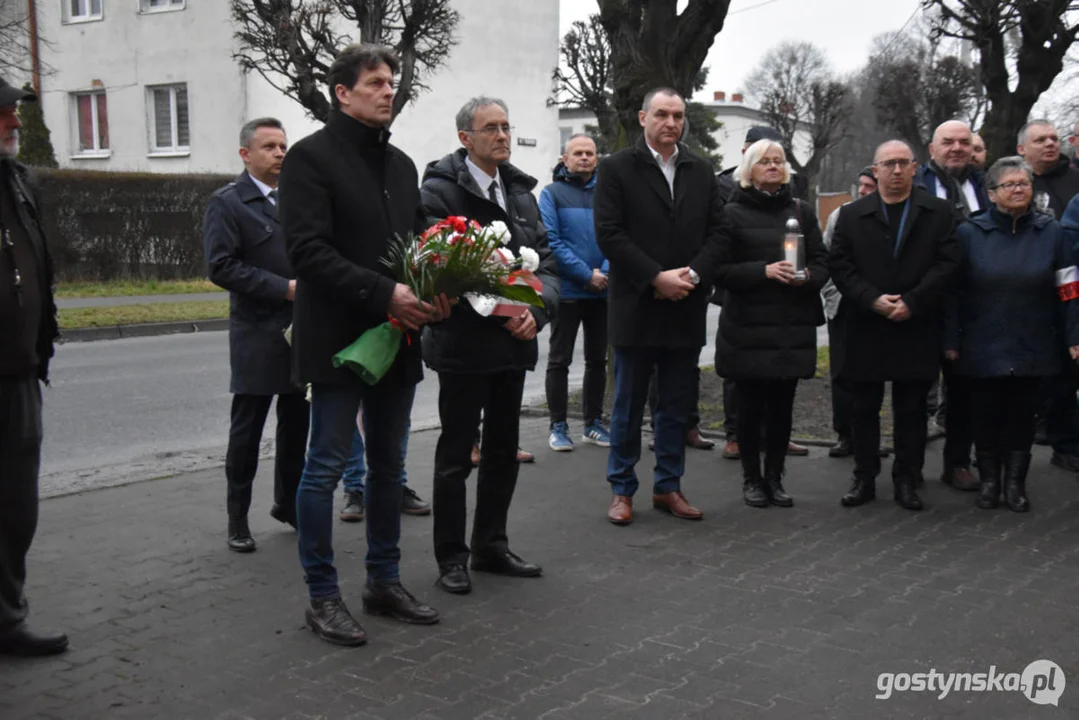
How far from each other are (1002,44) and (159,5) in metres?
22.0

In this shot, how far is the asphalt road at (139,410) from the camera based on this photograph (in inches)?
325

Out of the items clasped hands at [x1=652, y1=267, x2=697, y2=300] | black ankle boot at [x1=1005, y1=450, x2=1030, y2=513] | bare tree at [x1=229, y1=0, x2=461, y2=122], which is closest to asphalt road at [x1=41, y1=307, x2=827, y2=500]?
clasped hands at [x1=652, y1=267, x2=697, y2=300]

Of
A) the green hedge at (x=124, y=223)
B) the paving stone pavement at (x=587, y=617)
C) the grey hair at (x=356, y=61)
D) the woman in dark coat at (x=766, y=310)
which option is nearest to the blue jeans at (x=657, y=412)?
the paving stone pavement at (x=587, y=617)

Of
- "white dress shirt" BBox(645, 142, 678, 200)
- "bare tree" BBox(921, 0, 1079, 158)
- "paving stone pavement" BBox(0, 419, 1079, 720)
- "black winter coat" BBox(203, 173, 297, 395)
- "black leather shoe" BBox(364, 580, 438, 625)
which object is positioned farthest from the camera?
"bare tree" BBox(921, 0, 1079, 158)

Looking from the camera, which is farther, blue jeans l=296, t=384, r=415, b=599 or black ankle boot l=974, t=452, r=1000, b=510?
black ankle boot l=974, t=452, r=1000, b=510

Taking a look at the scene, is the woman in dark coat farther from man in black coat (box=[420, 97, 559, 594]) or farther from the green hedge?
the green hedge

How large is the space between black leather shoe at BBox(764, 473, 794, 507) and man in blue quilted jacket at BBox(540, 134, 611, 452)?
5.94 feet

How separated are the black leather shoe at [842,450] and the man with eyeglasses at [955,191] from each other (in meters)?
0.72

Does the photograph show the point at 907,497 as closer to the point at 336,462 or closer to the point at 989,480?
the point at 989,480

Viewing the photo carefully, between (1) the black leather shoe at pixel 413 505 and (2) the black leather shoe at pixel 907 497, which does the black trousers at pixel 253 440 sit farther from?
(2) the black leather shoe at pixel 907 497

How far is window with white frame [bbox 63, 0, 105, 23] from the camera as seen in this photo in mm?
33344

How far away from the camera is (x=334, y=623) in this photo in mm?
4625

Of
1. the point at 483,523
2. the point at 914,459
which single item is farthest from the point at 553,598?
the point at 914,459

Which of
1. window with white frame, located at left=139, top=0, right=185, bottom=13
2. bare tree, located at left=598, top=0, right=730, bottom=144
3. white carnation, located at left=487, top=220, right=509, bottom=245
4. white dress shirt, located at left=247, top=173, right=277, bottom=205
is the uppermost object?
window with white frame, located at left=139, top=0, right=185, bottom=13
